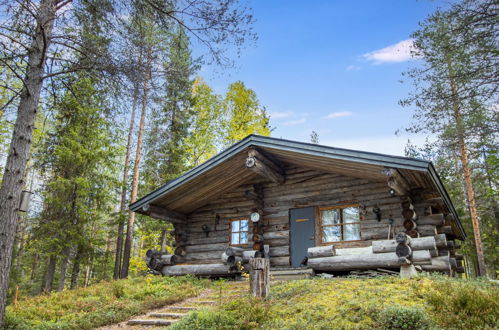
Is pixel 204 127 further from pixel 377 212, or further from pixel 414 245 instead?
pixel 414 245

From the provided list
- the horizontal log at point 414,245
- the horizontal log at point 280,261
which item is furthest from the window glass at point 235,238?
the horizontal log at point 414,245

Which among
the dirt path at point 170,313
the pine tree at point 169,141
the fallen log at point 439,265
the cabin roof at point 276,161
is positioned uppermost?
the pine tree at point 169,141

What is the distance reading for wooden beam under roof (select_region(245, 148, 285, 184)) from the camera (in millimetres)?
12188

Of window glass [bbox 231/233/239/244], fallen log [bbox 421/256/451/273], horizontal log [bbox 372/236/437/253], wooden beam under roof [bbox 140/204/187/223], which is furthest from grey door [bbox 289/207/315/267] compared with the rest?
wooden beam under roof [bbox 140/204/187/223]

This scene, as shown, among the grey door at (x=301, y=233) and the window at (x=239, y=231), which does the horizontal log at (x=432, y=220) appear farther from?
the window at (x=239, y=231)

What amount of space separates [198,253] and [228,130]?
10751 mm

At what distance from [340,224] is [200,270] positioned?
17.6ft

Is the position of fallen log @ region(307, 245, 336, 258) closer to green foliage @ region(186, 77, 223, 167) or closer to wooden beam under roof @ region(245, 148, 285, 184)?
wooden beam under roof @ region(245, 148, 285, 184)

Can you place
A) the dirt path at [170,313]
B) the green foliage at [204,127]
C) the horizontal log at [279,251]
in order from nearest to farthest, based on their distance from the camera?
A: the dirt path at [170,313], the horizontal log at [279,251], the green foliage at [204,127]

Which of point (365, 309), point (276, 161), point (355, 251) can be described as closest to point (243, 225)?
point (276, 161)

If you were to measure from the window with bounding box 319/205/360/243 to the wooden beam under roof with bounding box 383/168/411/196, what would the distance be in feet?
6.11

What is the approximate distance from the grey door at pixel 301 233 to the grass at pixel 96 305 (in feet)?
11.0

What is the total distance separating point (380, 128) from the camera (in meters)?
18.2

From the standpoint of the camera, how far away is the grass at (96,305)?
26.2ft
